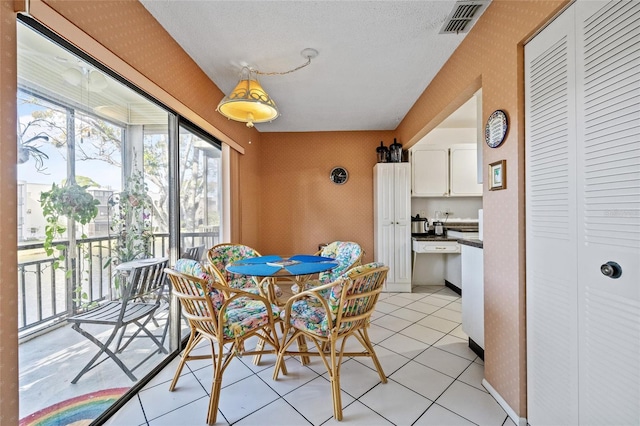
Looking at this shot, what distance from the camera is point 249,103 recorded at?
1.92 metres

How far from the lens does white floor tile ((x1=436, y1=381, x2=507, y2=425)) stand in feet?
4.90

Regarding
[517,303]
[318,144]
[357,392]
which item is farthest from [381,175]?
[357,392]

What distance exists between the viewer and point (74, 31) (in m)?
1.21

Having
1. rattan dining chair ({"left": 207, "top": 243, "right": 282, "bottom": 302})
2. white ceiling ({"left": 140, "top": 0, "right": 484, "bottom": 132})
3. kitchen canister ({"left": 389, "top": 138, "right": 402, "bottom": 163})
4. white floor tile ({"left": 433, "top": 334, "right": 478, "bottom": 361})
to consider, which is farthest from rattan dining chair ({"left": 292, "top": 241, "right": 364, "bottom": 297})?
kitchen canister ({"left": 389, "top": 138, "right": 402, "bottom": 163})

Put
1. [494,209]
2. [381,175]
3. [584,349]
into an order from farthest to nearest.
→ 1. [381,175]
2. [494,209]
3. [584,349]

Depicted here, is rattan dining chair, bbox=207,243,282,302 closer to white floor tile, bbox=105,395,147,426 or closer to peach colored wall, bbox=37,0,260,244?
white floor tile, bbox=105,395,147,426

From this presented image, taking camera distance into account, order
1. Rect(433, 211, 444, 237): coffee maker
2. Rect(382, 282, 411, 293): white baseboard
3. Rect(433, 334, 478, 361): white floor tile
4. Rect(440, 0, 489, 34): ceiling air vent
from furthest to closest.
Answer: Rect(433, 211, 444, 237): coffee maker
Rect(382, 282, 411, 293): white baseboard
Rect(433, 334, 478, 361): white floor tile
Rect(440, 0, 489, 34): ceiling air vent

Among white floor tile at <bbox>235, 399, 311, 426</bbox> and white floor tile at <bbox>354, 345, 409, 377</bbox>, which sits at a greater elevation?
white floor tile at <bbox>235, 399, 311, 426</bbox>

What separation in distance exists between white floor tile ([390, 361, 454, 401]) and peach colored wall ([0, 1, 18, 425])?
2060 mm

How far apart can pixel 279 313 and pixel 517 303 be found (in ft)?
5.12

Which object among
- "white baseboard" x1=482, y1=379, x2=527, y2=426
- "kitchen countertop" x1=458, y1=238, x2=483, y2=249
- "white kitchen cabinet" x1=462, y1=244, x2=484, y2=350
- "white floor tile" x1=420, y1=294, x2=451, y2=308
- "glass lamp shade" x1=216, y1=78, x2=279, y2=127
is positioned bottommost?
"white floor tile" x1=420, y1=294, x2=451, y2=308

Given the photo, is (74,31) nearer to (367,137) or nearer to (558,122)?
(558,122)

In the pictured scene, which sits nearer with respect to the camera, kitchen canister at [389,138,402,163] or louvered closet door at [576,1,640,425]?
louvered closet door at [576,1,640,425]

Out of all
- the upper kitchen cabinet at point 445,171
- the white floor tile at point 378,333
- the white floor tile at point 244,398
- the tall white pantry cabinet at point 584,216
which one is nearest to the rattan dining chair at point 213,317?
the white floor tile at point 244,398
